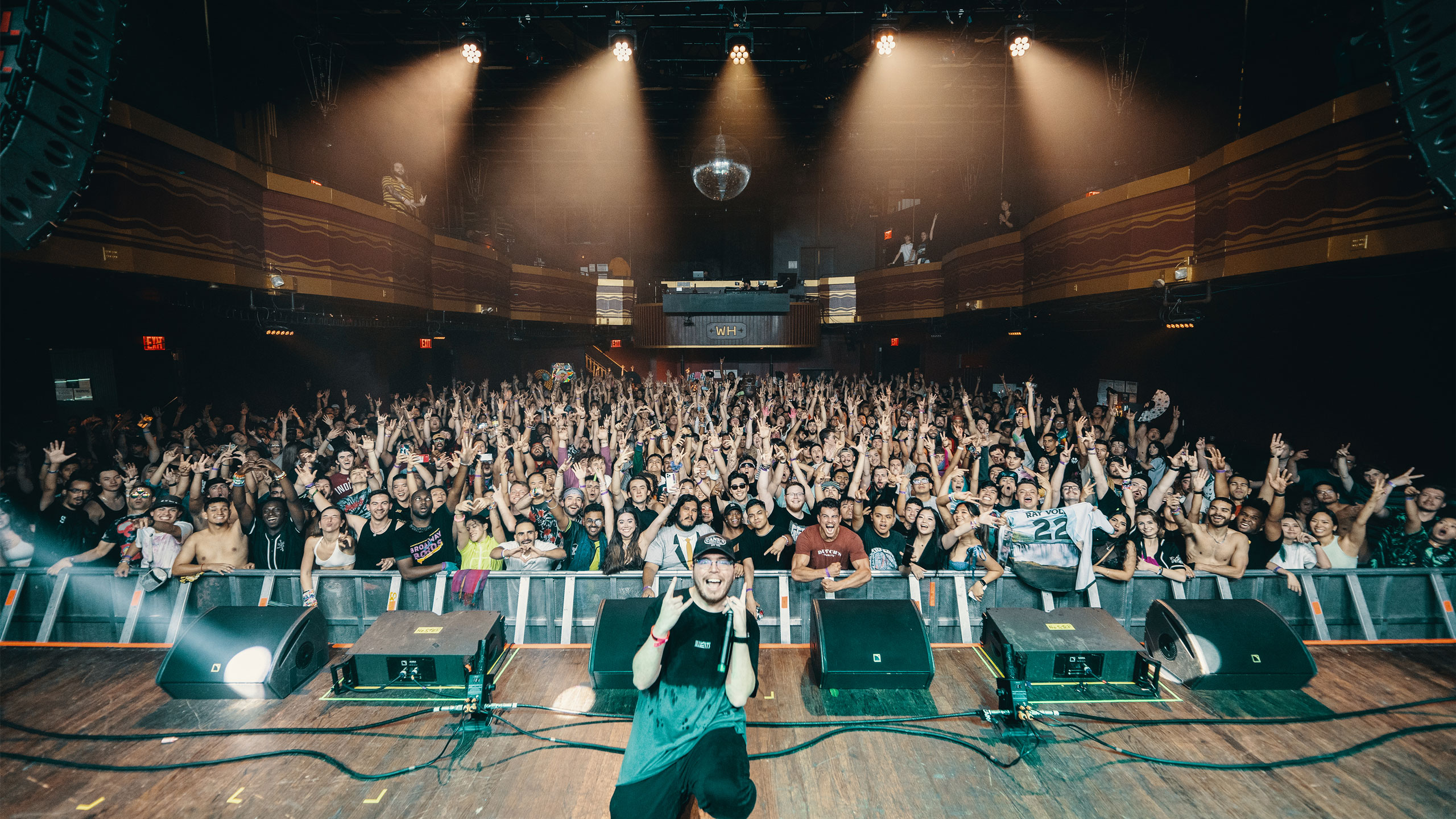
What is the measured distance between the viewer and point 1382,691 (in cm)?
345

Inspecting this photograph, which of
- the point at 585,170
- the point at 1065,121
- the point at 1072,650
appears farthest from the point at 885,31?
the point at 585,170

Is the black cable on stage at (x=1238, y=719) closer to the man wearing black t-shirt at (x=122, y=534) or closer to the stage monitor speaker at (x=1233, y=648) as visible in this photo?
the stage monitor speaker at (x=1233, y=648)

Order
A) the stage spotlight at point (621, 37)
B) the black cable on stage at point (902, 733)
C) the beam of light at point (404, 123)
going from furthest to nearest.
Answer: the beam of light at point (404, 123) → the stage spotlight at point (621, 37) → the black cable on stage at point (902, 733)

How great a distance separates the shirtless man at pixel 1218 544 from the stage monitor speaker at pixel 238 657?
6.10 meters

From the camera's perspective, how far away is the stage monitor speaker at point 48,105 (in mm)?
3076

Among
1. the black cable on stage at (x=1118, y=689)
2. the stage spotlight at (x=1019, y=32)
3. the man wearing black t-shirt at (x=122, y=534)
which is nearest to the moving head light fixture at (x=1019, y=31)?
the stage spotlight at (x=1019, y=32)

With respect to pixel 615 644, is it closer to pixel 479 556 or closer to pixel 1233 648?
pixel 479 556

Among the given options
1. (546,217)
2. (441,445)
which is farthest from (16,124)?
(546,217)

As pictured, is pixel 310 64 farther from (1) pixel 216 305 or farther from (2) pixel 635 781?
(2) pixel 635 781

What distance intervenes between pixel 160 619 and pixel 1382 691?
8.14 meters

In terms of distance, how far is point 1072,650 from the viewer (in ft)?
11.3

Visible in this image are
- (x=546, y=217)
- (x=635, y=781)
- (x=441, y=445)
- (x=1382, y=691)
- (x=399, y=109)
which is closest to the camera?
(x=635, y=781)

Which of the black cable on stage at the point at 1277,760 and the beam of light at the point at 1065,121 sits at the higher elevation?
the beam of light at the point at 1065,121

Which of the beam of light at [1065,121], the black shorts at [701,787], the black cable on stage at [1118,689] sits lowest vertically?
the black cable on stage at [1118,689]
